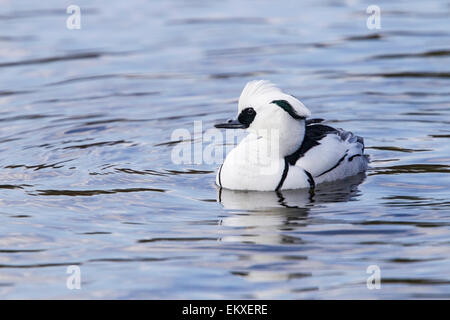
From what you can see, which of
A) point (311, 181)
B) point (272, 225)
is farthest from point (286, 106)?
point (272, 225)

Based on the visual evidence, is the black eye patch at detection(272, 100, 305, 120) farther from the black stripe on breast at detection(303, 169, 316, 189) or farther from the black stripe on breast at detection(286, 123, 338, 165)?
the black stripe on breast at detection(303, 169, 316, 189)

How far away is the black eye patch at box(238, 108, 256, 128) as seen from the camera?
11.1 metres

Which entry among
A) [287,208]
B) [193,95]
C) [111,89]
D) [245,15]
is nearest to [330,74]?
[193,95]

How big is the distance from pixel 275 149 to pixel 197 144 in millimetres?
2511

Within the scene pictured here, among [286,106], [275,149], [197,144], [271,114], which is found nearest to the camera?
[286,106]

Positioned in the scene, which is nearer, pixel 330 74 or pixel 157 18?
pixel 330 74

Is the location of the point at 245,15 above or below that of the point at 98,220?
above

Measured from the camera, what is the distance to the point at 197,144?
13500 mm

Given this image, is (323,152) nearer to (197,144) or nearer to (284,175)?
(284,175)

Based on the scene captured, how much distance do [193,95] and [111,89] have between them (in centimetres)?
145

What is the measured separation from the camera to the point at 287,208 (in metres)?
10.6

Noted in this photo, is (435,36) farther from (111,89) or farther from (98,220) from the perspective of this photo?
(98,220)

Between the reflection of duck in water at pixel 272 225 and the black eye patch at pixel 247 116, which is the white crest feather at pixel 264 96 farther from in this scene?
the reflection of duck in water at pixel 272 225

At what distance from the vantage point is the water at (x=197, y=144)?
344 inches
